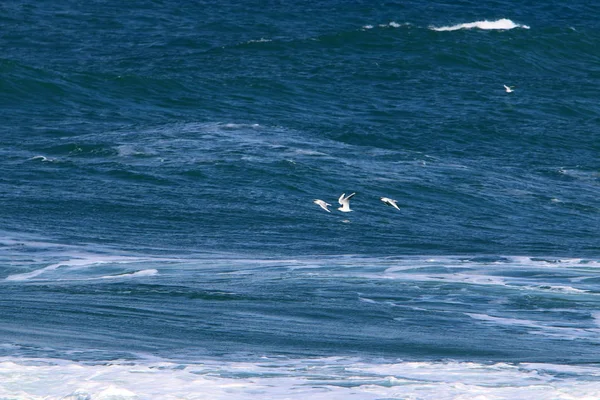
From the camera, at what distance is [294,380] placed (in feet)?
46.2

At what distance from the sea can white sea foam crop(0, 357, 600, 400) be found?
1.8 inches

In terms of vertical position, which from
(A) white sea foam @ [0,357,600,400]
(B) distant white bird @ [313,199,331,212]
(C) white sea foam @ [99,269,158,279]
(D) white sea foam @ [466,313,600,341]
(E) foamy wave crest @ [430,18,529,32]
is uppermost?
(E) foamy wave crest @ [430,18,529,32]

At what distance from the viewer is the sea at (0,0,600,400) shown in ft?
49.4

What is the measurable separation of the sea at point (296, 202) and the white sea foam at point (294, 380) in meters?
0.05

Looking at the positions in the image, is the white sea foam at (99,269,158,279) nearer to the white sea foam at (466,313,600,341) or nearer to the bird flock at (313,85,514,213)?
the white sea foam at (466,313,600,341)

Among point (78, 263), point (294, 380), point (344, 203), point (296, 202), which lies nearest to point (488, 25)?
point (296, 202)

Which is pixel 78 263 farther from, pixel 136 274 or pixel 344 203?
pixel 344 203

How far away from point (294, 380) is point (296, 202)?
1533cm

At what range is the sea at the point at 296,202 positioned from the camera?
49.4 feet

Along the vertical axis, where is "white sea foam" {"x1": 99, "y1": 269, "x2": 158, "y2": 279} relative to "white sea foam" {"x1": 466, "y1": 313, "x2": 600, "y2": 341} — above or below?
below

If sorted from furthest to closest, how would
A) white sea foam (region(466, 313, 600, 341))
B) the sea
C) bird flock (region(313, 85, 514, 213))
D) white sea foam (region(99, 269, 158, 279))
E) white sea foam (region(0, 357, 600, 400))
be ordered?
bird flock (region(313, 85, 514, 213))
white sea foam (region(99, 269, 158, 279))
white sea foam (region(466, 313, 600, 341))
the sea
white sea foam (region(0, 357, 600, 400))

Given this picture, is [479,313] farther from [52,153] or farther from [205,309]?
[52,153]

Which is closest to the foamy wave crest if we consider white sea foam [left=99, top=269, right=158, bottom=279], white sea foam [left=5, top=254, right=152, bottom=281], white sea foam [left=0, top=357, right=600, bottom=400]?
white sea foam [left=5, top=254, right=152, bottom=281]

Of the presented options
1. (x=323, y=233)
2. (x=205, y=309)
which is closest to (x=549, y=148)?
(x=323, y=233)
